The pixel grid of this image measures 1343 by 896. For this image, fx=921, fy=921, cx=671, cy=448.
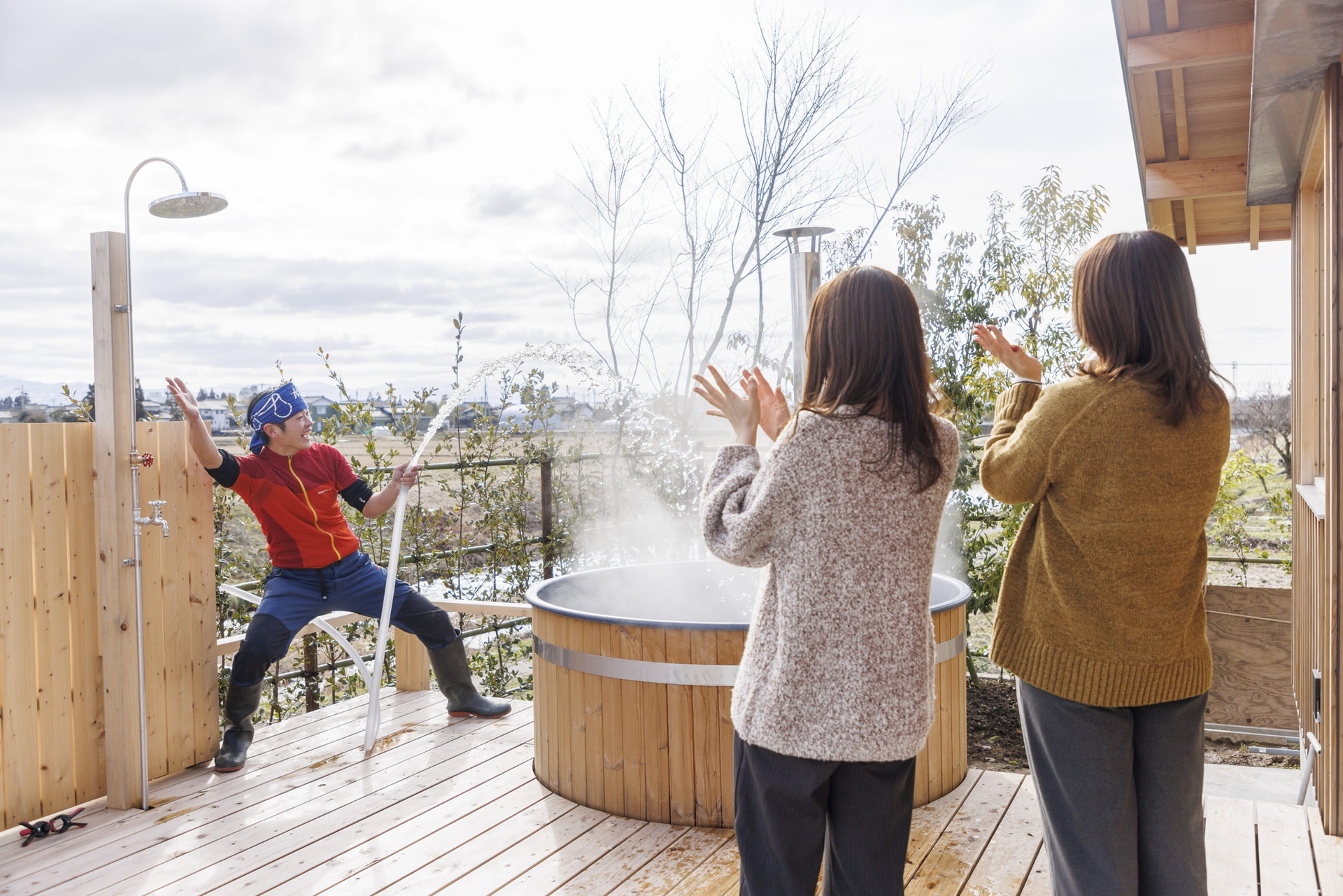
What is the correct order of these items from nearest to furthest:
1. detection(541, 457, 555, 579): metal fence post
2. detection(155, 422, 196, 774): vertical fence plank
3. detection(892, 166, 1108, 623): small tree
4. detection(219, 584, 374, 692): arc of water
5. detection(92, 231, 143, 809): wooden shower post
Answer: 1. detection(92, 231, 143, 809): wooden shower post
2. detection(155, 422, 196, 774): vertical fence plank
3. detection(219, 584, 374, 692): arc of water
4. detection(892, 166, 1108, 623): small tree
5. detection(541, 457, 555, 579): metal fence post

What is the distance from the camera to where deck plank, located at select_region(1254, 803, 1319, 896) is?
7.48 ft

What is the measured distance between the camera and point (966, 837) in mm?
2635

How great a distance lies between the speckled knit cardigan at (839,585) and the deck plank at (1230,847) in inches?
51.1

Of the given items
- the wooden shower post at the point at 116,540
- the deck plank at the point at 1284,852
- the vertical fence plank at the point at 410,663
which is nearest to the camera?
the deck plank at the point at 1284,852

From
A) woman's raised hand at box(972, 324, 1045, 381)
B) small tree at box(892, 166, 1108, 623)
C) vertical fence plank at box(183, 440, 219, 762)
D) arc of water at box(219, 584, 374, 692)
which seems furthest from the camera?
small tree at box(892, 166, 1108, 623)

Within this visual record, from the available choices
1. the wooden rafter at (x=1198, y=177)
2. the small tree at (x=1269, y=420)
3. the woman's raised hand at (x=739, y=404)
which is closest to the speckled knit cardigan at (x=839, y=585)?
the woman's raised hand at (x=739, y=404)

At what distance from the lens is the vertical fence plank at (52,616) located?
288 centimetres

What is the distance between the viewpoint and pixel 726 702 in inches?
106

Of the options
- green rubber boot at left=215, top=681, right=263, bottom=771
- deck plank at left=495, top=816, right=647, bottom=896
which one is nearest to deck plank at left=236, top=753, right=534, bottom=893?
deck plank at left=495, top=816, right=647, bottom=896

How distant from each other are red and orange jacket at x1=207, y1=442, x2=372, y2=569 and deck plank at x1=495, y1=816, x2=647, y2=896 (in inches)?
60.8

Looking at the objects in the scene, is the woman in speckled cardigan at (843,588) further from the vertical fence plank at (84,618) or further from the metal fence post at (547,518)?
the metal fence post at (547,518)

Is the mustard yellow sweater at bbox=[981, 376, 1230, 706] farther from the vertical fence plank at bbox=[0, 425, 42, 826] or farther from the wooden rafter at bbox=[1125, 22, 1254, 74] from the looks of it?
the vertical fence plank at bbox=[0, 425, 42, 826]

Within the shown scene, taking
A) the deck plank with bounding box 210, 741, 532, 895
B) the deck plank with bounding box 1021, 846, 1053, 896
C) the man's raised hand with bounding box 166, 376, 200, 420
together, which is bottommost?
the deck plank with bounding box 1021, 846, 1053, 896

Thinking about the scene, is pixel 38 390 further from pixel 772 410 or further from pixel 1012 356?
pixel 1012 356
